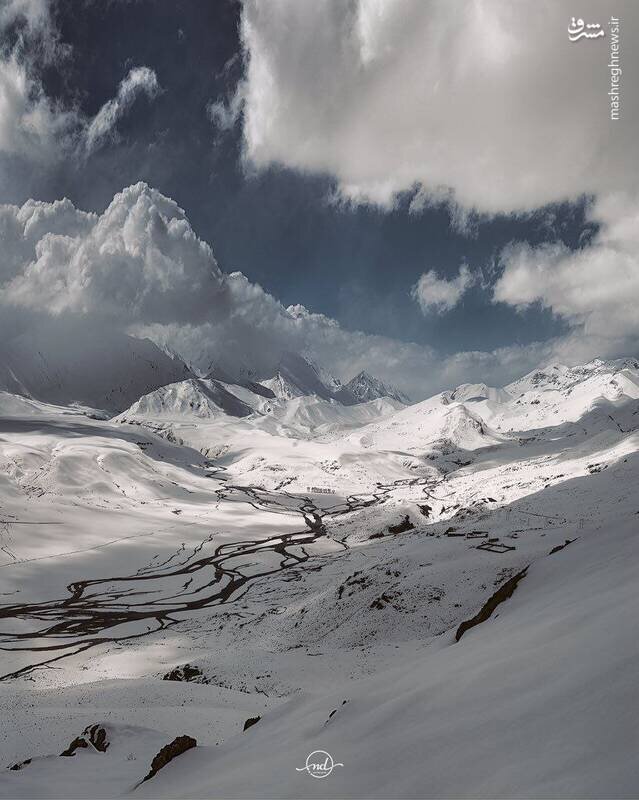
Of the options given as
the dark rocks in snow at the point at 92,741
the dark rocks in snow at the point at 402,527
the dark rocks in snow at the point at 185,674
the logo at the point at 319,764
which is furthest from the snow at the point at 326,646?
the dark rocks in snow at the point at 185,674

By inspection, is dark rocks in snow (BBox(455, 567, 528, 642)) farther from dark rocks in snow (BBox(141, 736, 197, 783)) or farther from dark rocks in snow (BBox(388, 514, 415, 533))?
dark rocks in snow (BBox(388, 514, 415, 533))

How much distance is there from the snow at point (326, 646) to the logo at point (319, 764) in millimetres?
234

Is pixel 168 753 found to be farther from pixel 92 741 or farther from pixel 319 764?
pixel 92 741

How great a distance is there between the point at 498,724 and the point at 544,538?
55070 millimetres

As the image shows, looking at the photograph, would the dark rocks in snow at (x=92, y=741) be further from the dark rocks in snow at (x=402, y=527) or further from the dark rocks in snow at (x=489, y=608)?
the dark rocks in snow at (x=402, y=527)

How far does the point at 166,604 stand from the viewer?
219 feet

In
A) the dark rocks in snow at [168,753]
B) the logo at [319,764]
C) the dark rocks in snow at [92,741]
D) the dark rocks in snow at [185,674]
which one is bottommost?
the dark rocks in snow at [185,674]

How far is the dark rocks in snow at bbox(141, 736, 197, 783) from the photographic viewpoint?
12969 mm

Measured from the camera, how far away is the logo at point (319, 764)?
8852mm

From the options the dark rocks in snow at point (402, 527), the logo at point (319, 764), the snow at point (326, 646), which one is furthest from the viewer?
the dark rocks in snow at point (402, 527)

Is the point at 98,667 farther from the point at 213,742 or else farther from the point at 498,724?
the point at 498,724

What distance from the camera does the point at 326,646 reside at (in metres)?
41.4

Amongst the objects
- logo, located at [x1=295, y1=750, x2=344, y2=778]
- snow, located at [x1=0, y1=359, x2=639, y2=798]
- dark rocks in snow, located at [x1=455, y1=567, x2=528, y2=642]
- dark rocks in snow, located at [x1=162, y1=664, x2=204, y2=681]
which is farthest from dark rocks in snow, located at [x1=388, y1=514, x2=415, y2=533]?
logo, located at [x1=295, y1=750, x2=344, y2=778]

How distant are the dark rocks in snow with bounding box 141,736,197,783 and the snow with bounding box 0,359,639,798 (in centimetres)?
27
